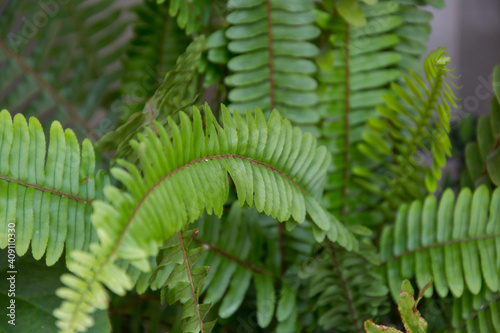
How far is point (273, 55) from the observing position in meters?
0.74

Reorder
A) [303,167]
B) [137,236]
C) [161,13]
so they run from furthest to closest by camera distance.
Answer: [161,13] < [303,167] < [137,236]

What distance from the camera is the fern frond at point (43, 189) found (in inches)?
20.0

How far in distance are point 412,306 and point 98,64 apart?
30.4 inches

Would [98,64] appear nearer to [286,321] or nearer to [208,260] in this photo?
[208,260]

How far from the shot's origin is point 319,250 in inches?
29.7

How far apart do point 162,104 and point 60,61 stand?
382 mm

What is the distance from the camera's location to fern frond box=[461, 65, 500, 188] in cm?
69

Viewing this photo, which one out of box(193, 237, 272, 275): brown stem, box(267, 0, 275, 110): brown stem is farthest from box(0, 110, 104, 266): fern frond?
box(267, 0, 275, 110): brown stem

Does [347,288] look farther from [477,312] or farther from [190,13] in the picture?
[190,13]

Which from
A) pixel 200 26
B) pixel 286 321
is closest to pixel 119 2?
pixel 200 26

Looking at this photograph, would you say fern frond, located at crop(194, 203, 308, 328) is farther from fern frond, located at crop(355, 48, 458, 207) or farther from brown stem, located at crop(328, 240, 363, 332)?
fern frond, located at crop(355, 48, 458, 207)

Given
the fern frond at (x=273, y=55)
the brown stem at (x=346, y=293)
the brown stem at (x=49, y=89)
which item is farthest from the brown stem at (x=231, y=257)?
the brown stem at (x=49, y=89)

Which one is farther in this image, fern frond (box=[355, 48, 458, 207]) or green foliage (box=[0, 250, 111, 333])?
fern frond (box=[355, 48, 458, 207])

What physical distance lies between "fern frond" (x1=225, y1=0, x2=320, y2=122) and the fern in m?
0.32
